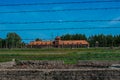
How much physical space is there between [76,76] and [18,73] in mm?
1499

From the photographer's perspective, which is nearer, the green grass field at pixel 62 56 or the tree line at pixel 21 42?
the tree line at pixel 21 42

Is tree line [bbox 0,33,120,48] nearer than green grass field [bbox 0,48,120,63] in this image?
Yes

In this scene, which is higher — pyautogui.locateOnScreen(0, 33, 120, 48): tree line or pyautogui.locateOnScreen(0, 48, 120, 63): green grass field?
pyautogui.locateOnScreen(0, 33, 120, 48): tree line

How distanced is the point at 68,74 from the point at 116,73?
4.00 feet

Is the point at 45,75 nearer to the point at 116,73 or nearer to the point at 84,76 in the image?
the point at 84,76

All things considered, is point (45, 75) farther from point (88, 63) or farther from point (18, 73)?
point (88, 63)

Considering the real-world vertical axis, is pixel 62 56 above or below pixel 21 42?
below

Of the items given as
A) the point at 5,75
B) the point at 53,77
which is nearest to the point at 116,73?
the point at 53,77

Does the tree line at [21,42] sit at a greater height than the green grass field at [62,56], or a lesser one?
greater

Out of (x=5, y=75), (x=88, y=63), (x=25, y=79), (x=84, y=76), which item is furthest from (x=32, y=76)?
(x=88, y=63)

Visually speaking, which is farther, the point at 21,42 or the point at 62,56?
the point at 62,56

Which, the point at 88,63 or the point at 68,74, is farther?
the point at 88,63

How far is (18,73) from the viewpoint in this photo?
8.39 meters

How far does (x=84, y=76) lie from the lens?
831cm
